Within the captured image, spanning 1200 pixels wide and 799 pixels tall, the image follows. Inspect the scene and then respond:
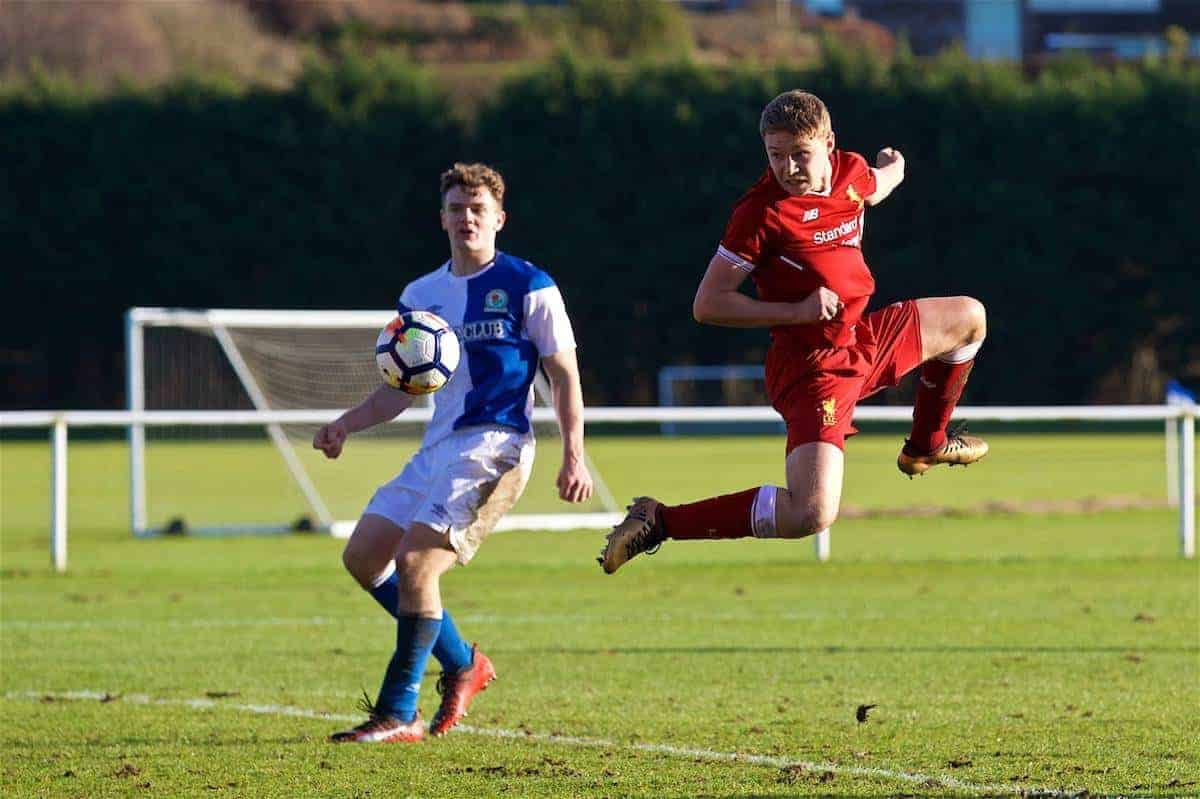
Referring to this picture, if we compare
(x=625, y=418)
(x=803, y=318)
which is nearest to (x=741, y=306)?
(x=803, y=318)

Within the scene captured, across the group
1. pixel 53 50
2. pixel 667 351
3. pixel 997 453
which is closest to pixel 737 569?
pixel 997 453

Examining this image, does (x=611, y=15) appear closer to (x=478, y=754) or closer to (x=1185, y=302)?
(x=1185, y=302)

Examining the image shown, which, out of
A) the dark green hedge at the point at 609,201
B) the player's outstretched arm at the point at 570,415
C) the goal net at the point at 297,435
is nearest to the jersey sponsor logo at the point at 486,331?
the player's outstretched arm at the point at 570,415

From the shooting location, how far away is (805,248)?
7055 millimetres

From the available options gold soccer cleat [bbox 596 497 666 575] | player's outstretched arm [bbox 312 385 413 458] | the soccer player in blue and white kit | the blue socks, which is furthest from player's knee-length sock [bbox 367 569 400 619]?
gold soccer cleat [bbox 596 497 666 575]

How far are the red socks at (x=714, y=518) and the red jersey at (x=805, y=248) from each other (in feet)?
2.16

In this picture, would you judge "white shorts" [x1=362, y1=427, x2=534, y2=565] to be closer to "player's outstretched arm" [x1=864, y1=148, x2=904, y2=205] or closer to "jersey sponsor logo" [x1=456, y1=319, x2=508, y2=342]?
"jersey sponsor logo" [x1=456, y1=319, x2=508, y2=342]

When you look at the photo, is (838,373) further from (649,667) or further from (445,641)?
(649,667)

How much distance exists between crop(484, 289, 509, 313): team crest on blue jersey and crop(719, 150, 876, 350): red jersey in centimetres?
97

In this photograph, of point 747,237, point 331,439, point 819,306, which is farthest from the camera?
point 331,439

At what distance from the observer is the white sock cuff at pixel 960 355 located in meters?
7.72

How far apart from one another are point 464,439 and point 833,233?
1.70 metres

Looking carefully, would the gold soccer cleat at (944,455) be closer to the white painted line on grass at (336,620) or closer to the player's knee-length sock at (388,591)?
the player's knee-length sock at (388,591)

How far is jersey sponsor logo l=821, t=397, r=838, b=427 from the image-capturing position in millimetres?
7117
